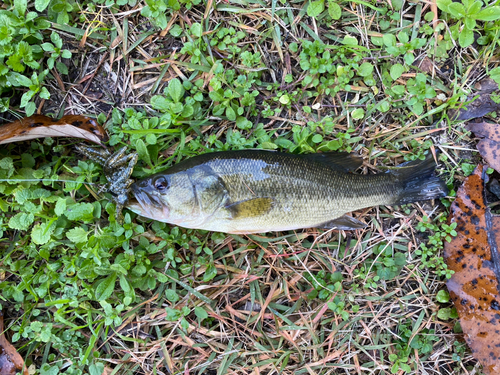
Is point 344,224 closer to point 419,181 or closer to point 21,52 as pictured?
point 419,181

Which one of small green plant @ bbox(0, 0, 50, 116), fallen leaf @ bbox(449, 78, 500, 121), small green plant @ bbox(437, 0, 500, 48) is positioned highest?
small green plant @ bbox(437, 0, 500, 48)

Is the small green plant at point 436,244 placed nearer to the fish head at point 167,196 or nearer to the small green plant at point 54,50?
the fish head at point 167,196

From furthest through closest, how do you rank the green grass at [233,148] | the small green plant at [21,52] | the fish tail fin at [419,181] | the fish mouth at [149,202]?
the fish tail fin at [419,181]
the green grass at [233,148]
the small green plant at [21,52]
the fish mouth at [149,202]

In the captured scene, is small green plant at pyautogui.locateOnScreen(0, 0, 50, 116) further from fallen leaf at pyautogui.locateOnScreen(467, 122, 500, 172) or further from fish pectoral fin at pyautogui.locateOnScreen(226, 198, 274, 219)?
fallen leaf at pyautogui.locateOnScreen(467, 122, 500, 172)

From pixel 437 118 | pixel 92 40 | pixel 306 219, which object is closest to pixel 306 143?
pixel 306 219

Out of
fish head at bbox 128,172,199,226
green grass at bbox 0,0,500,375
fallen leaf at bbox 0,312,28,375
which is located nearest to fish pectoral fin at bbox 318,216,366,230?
green grass at bbox 0,0,500,375

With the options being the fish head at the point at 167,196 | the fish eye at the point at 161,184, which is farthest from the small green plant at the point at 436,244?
the fish eye at the point at 161,184
